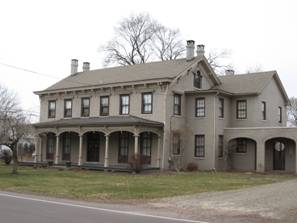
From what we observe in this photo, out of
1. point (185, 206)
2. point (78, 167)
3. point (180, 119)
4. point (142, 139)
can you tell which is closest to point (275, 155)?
point (180, 119)

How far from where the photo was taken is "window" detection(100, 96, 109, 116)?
3962cm

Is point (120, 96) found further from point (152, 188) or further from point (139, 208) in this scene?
point (139, 208)

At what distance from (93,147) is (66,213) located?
27.4m

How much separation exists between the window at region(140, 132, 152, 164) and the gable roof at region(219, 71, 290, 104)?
24.2 ft

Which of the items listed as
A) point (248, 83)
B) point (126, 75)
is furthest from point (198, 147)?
point (126, 75)

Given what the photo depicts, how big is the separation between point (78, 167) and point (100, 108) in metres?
5.05

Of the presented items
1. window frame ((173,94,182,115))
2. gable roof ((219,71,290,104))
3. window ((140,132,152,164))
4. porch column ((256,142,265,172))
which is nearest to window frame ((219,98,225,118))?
gable roof ((219,71,290,104))

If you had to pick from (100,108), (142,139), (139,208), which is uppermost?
(100,108)

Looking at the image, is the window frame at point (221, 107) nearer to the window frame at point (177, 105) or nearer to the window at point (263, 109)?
the window frame at point (177, 105)

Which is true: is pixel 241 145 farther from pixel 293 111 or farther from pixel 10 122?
pixel 293 111

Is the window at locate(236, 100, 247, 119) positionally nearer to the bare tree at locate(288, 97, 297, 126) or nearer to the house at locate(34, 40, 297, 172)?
the house at locate(34, 40, 297, 172)

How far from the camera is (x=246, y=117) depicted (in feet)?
127

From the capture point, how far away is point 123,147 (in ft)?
127

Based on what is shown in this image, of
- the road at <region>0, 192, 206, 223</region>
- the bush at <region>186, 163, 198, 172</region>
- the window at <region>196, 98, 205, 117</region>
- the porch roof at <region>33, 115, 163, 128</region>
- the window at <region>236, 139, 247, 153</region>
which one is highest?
the window at <region>196, 98, 205, 117</region>
